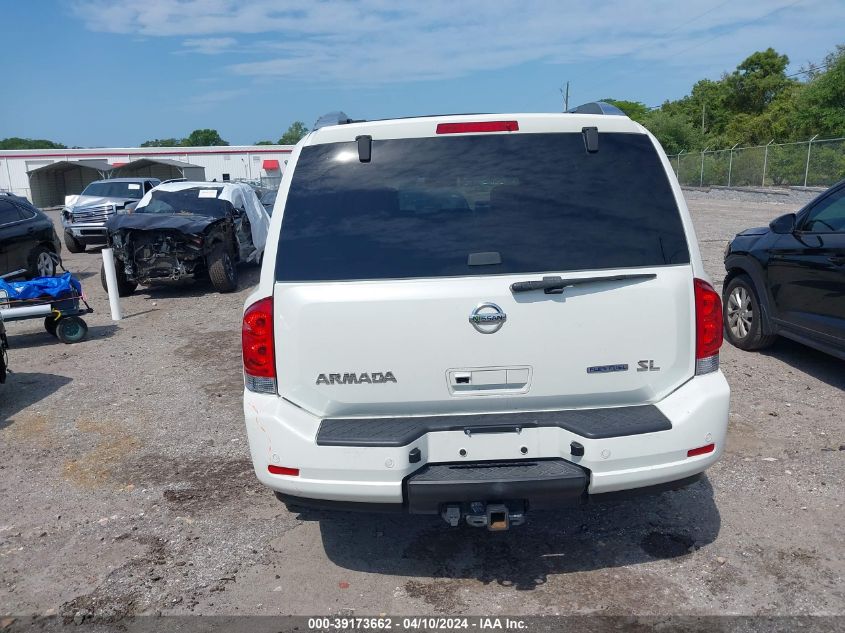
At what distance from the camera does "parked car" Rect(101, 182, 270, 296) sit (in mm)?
10875

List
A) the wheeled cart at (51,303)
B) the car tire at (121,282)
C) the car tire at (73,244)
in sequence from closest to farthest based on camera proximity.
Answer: the wheeled cart at (51,303) < the car tire at (121,282) < the car tire at (73,244)

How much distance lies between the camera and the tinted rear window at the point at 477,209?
3.01 m

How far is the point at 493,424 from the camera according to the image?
2963 millimetres

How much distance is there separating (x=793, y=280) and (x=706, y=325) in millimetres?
3695

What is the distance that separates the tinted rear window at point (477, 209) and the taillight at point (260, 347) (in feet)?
0.59

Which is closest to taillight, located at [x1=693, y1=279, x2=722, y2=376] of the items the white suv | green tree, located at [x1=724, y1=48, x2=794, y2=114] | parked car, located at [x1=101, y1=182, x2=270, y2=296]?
the white suv

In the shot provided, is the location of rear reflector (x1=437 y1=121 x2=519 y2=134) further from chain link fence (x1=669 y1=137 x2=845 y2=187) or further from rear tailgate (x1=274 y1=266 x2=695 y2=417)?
chain link fence (x1=669 y1=137 x2=845 y2=187)

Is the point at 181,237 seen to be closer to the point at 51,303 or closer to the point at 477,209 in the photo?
the point at 51,303

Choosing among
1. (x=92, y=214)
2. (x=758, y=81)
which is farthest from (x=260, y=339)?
(x=758, y=81)

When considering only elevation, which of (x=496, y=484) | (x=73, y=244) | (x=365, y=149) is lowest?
(x=73, y=244)

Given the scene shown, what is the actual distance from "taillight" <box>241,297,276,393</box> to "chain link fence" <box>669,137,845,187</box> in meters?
26.9

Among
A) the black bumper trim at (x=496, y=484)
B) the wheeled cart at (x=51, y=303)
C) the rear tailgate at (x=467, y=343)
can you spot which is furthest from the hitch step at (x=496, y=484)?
the wheeled cart at (x=51, y=303)

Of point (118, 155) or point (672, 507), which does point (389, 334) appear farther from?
point (118, 155)

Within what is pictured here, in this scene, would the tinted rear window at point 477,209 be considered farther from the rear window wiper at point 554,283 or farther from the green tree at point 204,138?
the green tree at point 204,138
